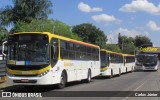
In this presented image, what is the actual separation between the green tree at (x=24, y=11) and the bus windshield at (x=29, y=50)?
2482 inches

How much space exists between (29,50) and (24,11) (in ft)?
213

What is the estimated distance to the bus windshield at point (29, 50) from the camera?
1995cm

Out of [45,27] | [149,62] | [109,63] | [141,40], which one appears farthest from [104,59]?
[141,40]

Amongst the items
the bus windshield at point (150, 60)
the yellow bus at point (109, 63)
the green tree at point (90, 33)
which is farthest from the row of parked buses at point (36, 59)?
the green tree at point (90, 33)

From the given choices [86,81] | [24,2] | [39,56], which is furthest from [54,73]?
[24,2]

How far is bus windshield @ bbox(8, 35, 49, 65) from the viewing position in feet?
65.5

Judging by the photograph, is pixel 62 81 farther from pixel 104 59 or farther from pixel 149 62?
pixel 149 62

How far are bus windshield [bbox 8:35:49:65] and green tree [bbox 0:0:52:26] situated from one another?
63.1 meters

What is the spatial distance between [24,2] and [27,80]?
6533 centimetres

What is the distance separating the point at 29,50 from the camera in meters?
20.1

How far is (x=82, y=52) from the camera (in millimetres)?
26891

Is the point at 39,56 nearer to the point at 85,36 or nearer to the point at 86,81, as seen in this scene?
the point at 86,81

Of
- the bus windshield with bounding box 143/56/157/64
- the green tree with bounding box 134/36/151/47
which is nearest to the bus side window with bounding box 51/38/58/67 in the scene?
the bus windshield with bounding box 143/56/157/64

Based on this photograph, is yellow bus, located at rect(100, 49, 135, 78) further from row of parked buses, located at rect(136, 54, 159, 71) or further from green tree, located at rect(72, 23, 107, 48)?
green tree, located at rect(72, 23, 107, 48)
